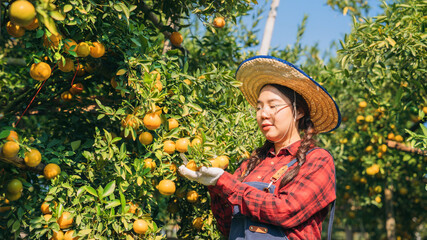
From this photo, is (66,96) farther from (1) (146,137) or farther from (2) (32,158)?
(1) (146,137)

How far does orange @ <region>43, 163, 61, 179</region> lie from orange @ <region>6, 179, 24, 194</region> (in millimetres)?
203

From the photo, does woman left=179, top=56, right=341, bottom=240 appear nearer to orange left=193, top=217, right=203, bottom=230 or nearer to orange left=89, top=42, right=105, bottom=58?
orange left=193, top=217, right=203, bottom=230

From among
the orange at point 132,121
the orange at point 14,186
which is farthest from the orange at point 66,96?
the orange at point 132,121

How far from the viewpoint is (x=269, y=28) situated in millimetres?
4348

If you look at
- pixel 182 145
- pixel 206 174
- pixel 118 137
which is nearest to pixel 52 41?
pixel 118 137

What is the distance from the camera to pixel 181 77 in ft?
6.84

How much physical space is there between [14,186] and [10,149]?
46 centimetres

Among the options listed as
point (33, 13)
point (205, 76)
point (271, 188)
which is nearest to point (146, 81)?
point (205, 76)

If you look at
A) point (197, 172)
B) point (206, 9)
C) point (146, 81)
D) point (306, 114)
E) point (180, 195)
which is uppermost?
point (206, 9)

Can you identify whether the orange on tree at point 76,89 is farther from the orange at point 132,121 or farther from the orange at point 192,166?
the orange at point 192,166

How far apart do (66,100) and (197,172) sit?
4.30ft

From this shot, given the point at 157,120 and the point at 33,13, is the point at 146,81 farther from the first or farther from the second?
the point at 33,13

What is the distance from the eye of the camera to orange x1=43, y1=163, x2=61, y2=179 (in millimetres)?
1916

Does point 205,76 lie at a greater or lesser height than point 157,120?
greater
